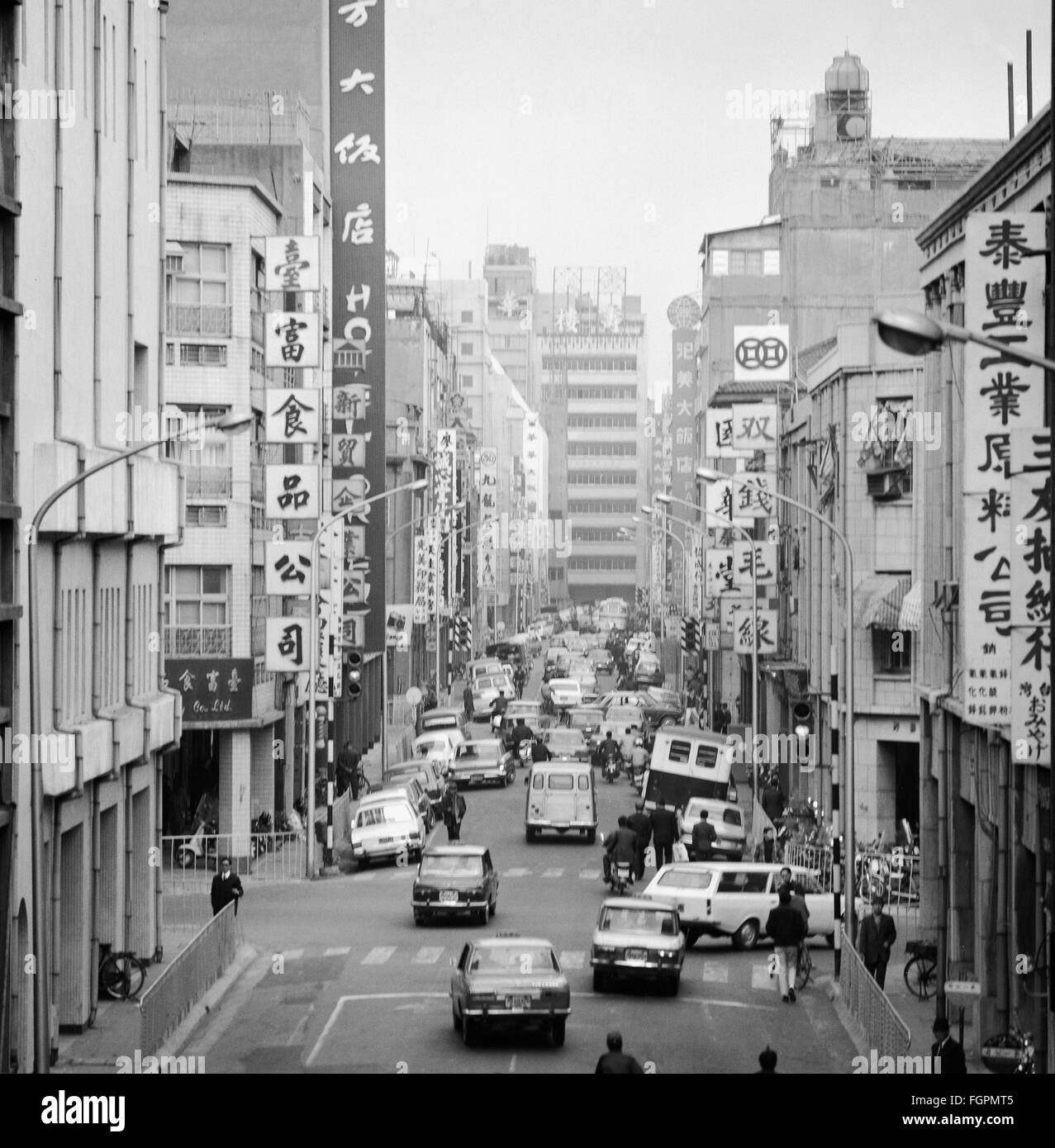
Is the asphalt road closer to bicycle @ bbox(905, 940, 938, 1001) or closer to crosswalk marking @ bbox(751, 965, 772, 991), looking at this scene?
crosswalk marking @ bbox(751, 965, 772, 991)

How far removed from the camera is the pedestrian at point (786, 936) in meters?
28.5

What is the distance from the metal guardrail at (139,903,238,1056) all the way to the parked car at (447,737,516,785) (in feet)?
91.6

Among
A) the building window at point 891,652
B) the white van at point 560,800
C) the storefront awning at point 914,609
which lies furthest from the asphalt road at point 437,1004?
the building window at point 891,652

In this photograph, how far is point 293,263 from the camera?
157 feet

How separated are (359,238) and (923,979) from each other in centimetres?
4105

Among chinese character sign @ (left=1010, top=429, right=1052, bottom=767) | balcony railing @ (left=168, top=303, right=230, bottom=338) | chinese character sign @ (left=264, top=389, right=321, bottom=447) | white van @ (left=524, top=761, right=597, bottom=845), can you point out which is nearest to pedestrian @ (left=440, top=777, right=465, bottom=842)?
white van @ (left=524, top=761, right=597, bottom=845)

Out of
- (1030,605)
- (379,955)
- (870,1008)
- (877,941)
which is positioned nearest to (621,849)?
(379,955)

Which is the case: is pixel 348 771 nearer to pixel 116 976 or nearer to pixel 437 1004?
pixel 116 976

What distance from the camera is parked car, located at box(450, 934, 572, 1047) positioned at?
2423cm

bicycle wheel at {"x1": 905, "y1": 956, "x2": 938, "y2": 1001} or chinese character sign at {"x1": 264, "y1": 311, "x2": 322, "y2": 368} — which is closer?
bicycle wheel at {"x1": 905, "y1": 956, "x2": 938, "y2": 1001}

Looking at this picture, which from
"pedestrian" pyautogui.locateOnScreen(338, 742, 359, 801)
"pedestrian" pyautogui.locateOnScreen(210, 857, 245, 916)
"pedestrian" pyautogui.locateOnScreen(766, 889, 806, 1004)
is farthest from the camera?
Answer: "pedestrian" pyautogui.locateOnScreen(338, 742, 359, 801)

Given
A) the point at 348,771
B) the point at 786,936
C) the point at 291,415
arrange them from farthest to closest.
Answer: the point at 348,771
the point at 291,415
the point at 786,936

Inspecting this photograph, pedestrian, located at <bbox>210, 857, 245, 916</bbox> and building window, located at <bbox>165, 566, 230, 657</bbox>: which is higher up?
building window, located at <bbox>165, 566, 230, 657</bbox>

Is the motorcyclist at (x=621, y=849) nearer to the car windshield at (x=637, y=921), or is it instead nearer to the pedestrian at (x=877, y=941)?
the car windshield at (x=637, y=921)
